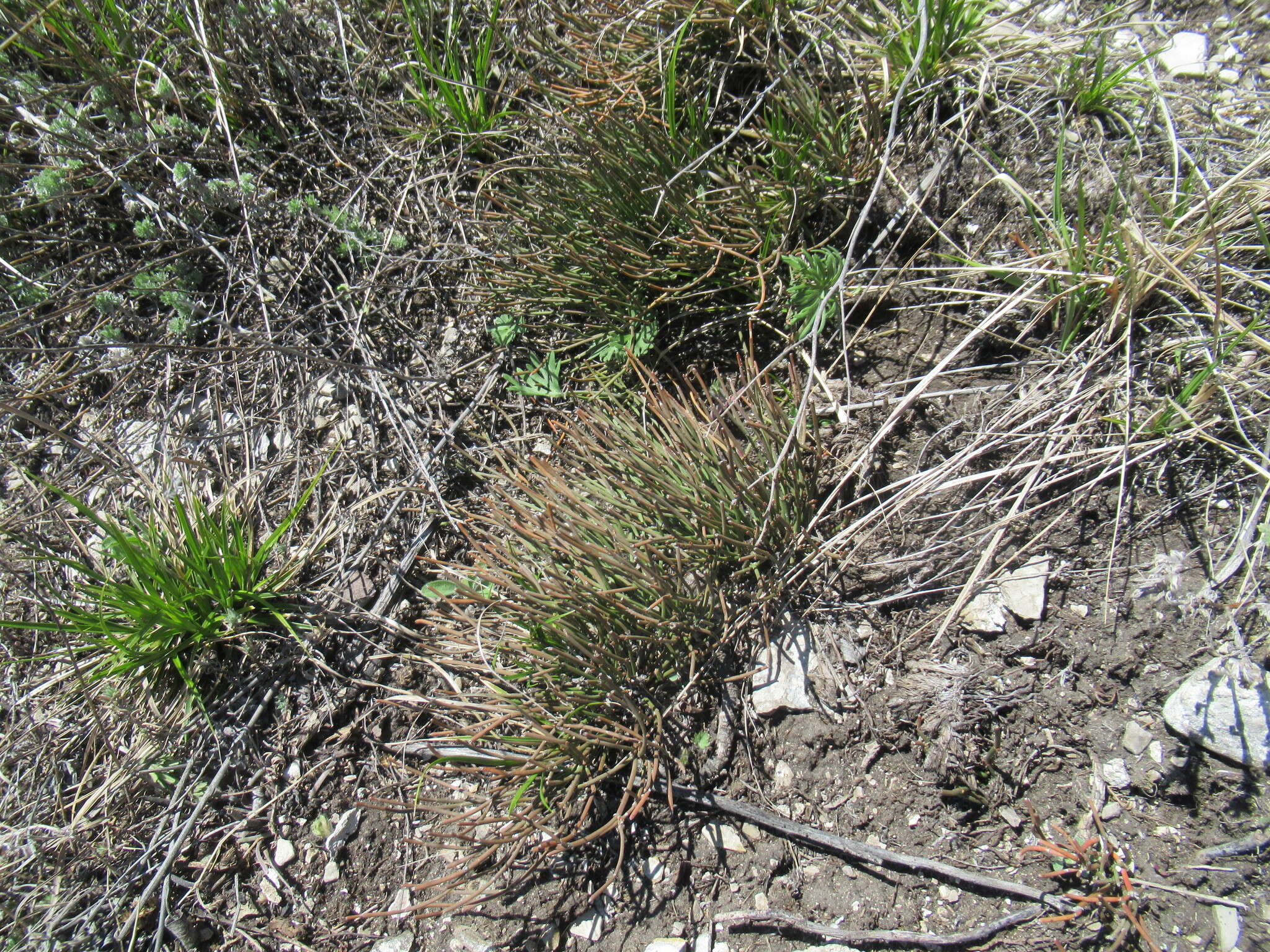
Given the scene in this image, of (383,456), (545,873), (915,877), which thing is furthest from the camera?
(383,456)

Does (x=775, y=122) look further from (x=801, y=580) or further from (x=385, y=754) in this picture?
(x=385, y=754)

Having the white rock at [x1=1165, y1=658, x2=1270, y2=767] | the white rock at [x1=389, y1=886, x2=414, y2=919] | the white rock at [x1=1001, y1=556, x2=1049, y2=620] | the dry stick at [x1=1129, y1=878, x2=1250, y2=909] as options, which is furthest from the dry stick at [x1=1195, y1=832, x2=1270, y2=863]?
the white rock at [x1=389, y1=886, x2=414, y2=919]

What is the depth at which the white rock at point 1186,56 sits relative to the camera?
2006mm

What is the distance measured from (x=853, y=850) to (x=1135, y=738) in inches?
26.3

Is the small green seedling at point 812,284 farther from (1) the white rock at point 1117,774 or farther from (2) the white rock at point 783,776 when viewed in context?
(1) the white rock at point 1117,774

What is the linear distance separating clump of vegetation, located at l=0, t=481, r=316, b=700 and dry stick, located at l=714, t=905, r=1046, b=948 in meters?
1.50

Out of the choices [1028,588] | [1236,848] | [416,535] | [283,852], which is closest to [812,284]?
[1028,588]

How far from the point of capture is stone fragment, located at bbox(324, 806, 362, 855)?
206 centimetres

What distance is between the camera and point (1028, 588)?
177cm

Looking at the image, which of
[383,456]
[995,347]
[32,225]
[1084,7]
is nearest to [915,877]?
[995,347]

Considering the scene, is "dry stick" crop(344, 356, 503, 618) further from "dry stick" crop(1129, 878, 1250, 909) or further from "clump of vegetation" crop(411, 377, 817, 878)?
"dry stick" crop(1129, 878, 1250, 909)

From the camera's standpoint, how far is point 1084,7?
2146 millimetres

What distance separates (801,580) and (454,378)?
139cm

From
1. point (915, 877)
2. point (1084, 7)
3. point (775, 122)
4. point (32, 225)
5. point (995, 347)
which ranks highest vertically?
point (32, 225)
